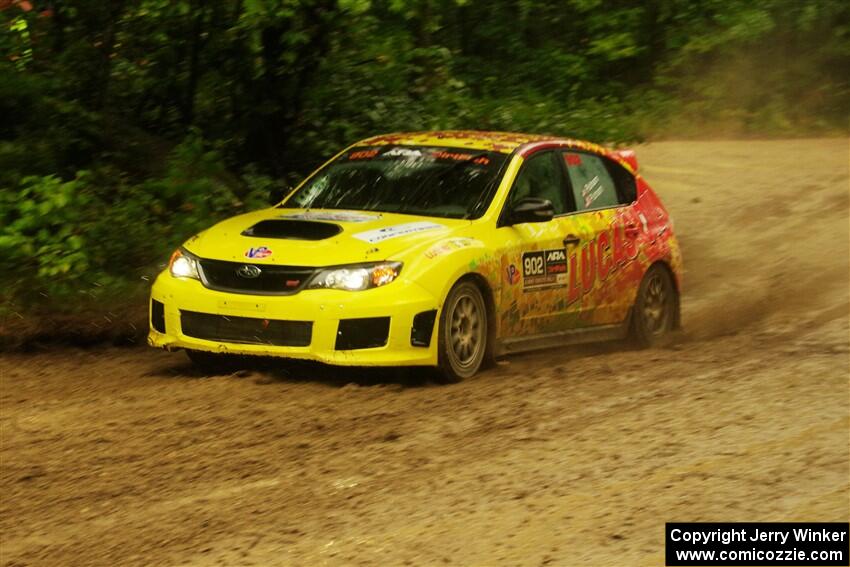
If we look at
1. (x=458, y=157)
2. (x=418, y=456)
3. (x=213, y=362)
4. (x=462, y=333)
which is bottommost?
(x=418, y=456)

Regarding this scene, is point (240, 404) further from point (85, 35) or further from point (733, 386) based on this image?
point (85, 35)

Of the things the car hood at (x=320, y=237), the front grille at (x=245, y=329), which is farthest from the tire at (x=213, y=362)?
the car hood at (x=320, y=237)

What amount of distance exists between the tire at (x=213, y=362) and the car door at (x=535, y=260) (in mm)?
1762

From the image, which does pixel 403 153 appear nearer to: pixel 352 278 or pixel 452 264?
pixel 452 264

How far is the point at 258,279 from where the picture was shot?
914cm

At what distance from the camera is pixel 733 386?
351 inches

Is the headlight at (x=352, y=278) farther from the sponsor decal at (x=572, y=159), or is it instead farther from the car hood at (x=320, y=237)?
the sponsor decal at (x=572, y=159)

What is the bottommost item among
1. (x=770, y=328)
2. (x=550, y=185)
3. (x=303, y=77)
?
(x=770, y=328)

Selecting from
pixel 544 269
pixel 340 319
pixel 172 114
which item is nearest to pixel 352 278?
pixel 340 319

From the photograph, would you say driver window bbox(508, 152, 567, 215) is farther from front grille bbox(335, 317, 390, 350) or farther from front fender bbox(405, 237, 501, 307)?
front grille bbox(335, 317, 390, 350)

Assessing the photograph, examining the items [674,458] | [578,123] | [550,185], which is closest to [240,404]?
[674,458]

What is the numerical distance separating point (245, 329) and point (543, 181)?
2.65 metres

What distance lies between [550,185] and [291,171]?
4304 millimetres

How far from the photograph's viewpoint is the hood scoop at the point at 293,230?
9430 mm
